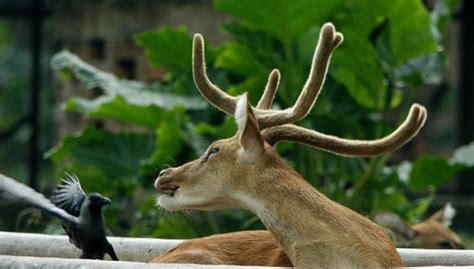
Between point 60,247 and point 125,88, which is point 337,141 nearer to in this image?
point 60,247

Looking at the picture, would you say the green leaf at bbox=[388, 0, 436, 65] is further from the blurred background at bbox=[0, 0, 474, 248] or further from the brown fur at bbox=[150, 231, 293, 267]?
the brown fur at bbox=[150, 231, 293, 267]

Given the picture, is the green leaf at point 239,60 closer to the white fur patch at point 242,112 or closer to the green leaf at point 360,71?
the green leaf at point 360,71

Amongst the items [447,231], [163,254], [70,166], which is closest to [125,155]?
[70,166]

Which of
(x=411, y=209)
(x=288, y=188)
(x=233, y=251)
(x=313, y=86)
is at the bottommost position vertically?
(x=411, y=209)

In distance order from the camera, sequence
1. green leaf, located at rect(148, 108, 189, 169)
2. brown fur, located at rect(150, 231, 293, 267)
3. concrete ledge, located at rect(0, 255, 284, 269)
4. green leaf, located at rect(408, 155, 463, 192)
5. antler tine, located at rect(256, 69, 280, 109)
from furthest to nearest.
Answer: green leaf, located at rect(408, 155, 463, 192), green leaf, located at rect(148, 108, 189, 169), antler tine, located at rect(256, 69, 280, 109), brown fur, located at rect(150, 231, 293, 267), concrete ledge, located at rect(0, 255, 284, 269)

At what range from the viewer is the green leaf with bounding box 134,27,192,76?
723cm

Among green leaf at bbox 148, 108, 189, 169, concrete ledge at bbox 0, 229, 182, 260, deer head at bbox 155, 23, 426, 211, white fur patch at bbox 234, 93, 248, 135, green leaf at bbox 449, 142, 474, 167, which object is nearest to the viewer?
white fur patch at bbox 234, 93, 248, 135

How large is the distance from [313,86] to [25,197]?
2.46 ft

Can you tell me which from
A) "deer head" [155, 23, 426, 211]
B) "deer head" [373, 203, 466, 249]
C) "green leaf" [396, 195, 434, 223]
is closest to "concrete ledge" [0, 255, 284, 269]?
"deer head" [155, 23, 426, 211]

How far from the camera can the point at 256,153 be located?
3316mm

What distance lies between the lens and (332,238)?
10.6 feet

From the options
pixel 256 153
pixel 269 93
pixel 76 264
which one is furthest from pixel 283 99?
pixel 76 264

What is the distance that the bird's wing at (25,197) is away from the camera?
3336 mm

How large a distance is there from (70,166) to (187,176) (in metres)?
4.04
